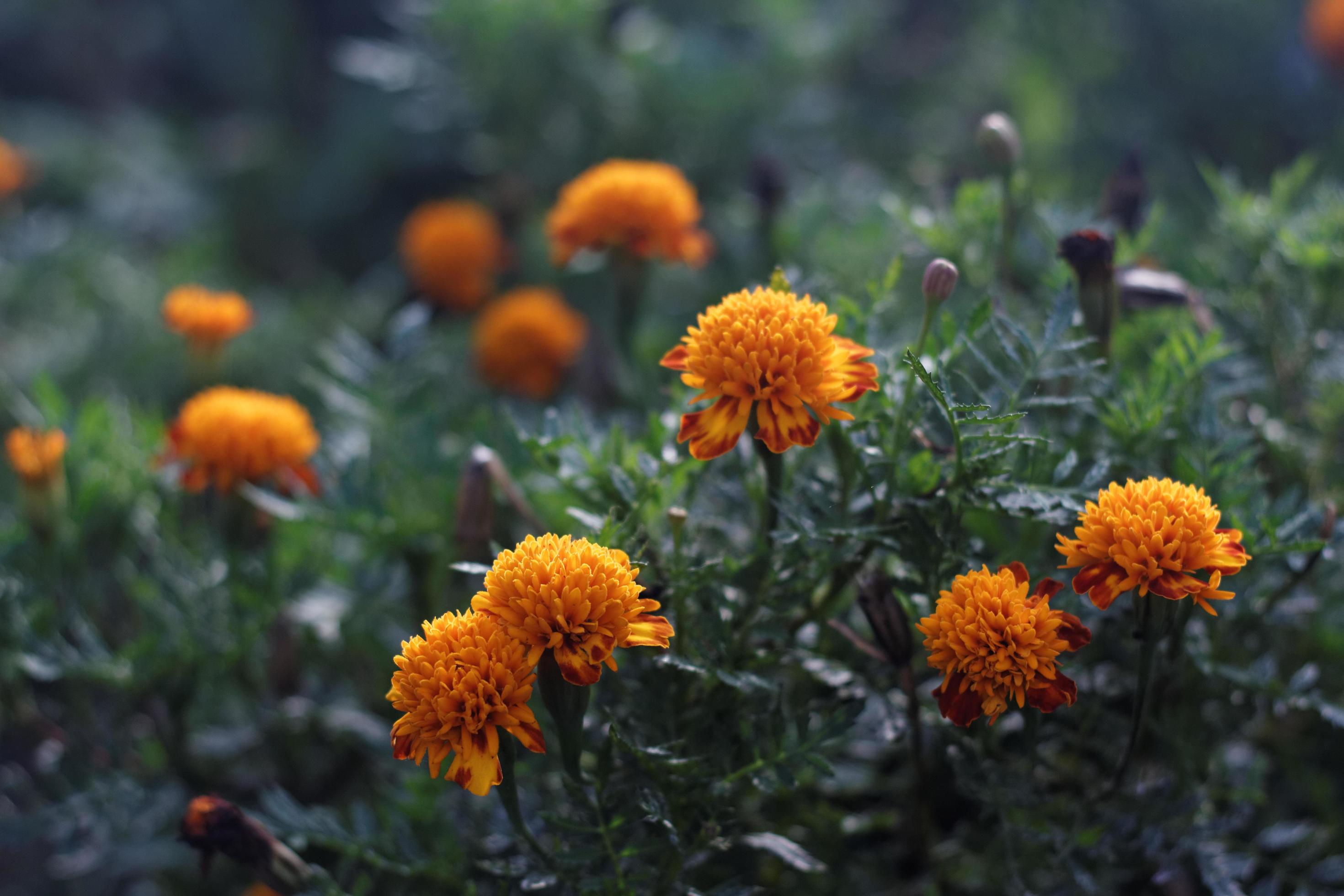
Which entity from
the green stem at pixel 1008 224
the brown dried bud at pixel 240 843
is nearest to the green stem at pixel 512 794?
the brown dried bud at pixel 240 843

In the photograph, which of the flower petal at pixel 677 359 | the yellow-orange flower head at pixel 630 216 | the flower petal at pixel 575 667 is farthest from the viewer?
the yellow-orange flower head at pixel 630 216

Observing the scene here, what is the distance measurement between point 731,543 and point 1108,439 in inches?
13.6

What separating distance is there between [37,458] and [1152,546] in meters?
1.06

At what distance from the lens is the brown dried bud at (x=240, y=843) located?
2.63ft

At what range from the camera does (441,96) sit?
6.57 feet

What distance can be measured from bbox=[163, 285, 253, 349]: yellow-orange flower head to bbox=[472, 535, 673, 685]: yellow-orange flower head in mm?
815

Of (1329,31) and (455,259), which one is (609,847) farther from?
(1329,31)

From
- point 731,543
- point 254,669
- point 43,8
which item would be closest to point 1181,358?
point 731,543

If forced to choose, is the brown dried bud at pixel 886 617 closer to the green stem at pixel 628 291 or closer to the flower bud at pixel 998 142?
the flower bud at pixel 998 142

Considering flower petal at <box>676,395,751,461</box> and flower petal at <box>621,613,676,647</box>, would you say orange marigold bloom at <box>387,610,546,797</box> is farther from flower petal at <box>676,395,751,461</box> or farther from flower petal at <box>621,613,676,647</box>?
flower petal at <box>676,395,751,461</box>

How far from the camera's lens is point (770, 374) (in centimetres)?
70

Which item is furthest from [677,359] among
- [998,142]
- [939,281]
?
[998,142]

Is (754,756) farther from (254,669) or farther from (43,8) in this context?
(43,8)

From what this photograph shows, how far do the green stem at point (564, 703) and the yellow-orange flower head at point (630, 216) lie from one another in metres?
0.59
